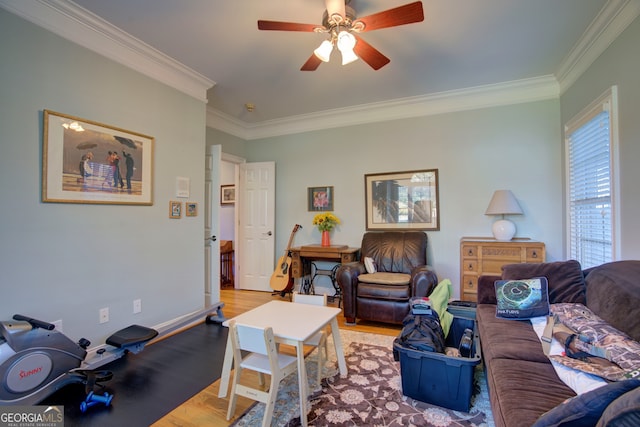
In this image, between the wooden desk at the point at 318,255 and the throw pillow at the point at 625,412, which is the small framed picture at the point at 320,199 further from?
the throw pillow at the point at 625,412

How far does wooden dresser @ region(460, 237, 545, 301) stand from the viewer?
120 inches

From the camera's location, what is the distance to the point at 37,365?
1.74 m

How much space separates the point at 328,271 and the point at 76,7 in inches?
150

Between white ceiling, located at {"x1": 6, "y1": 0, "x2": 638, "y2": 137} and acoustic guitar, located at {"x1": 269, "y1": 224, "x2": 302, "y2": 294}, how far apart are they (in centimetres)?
228

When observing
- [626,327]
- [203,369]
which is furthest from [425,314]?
[203,369]

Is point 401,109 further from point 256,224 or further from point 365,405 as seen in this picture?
point 365,405

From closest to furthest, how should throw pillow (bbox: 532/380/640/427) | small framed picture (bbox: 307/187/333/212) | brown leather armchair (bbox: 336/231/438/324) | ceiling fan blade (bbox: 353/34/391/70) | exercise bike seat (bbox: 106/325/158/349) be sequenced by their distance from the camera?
throw pillow (bbox: 532/380/640/427) → ceiling fan blade (bbox: 353/34/391/70) → exercise bike seat (bbox: 106/325/158/349) → brown leather armchair (bbox: 336/231/438/324) → small framed picture (bbox: 307/187/333/212)

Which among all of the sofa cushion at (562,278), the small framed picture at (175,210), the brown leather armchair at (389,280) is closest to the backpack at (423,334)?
the sofa cushion at (562,278)

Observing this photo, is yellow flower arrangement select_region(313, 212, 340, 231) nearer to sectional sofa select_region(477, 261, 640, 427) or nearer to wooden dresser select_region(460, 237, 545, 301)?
wooden dresser select_region(460, 237, 545, 301)

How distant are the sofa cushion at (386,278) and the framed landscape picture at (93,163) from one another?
7.71ft

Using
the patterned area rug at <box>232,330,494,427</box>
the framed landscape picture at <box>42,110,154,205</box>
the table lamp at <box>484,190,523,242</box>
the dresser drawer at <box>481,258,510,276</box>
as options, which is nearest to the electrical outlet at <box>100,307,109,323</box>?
the framed landscape picture at <box>42,110,154,205</box>

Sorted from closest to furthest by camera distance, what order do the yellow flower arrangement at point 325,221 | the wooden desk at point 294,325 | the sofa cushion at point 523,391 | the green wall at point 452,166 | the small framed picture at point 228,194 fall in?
1. the sofa cushion at point 523,391
2. the wooden desk at point 294,325
3. the green wall at point 452,166
4. the yellow flower arrangement at point 325,221
5. the small framed picture at point 228,194

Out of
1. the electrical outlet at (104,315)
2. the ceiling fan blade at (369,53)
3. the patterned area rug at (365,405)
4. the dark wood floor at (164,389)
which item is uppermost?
the ceiling fan blade at (369,53)

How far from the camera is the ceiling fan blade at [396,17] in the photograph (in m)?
1.74
